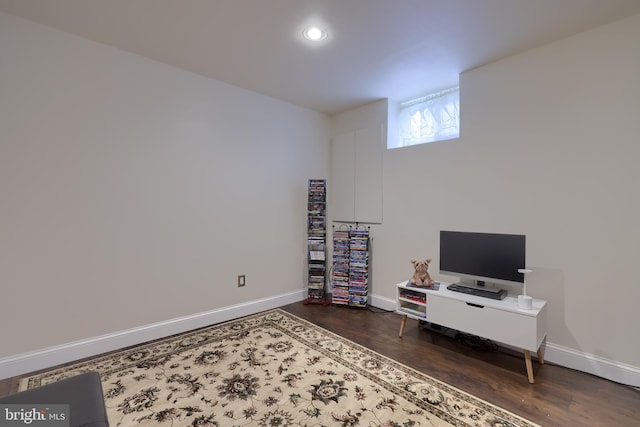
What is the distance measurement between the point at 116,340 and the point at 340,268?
2.34 metres

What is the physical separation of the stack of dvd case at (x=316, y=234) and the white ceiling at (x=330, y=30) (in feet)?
4.48

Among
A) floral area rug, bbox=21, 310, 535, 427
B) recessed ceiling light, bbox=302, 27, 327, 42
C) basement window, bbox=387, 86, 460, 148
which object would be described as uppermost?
recessed ceiling light, bbox=302, 27, 327, 42

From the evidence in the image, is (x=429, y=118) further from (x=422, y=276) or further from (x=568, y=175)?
(x=422, y=276)

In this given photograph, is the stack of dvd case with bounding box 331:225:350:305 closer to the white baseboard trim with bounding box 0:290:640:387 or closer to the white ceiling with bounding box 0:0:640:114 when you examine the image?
the white baseboard trim with bounding box 0:290:640:387

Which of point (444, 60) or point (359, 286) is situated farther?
point (359, 286)

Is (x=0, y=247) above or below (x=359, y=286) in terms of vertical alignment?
above

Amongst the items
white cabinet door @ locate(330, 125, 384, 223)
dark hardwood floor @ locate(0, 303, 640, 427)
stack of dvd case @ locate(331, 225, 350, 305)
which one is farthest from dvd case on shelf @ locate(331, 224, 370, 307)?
→ dark hardwood floor @ locate(0, 303, 640, 427)

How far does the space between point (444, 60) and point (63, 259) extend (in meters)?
3.56

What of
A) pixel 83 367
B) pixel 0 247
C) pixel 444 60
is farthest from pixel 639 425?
pixel 0 247

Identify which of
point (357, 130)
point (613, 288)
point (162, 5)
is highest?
point (162, 5)

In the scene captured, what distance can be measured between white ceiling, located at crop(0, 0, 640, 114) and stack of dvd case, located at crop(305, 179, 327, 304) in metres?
1.37

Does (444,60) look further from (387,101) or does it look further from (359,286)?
(359,286)

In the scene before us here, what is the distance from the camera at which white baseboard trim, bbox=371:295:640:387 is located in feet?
6.59

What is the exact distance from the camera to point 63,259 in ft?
7.49
